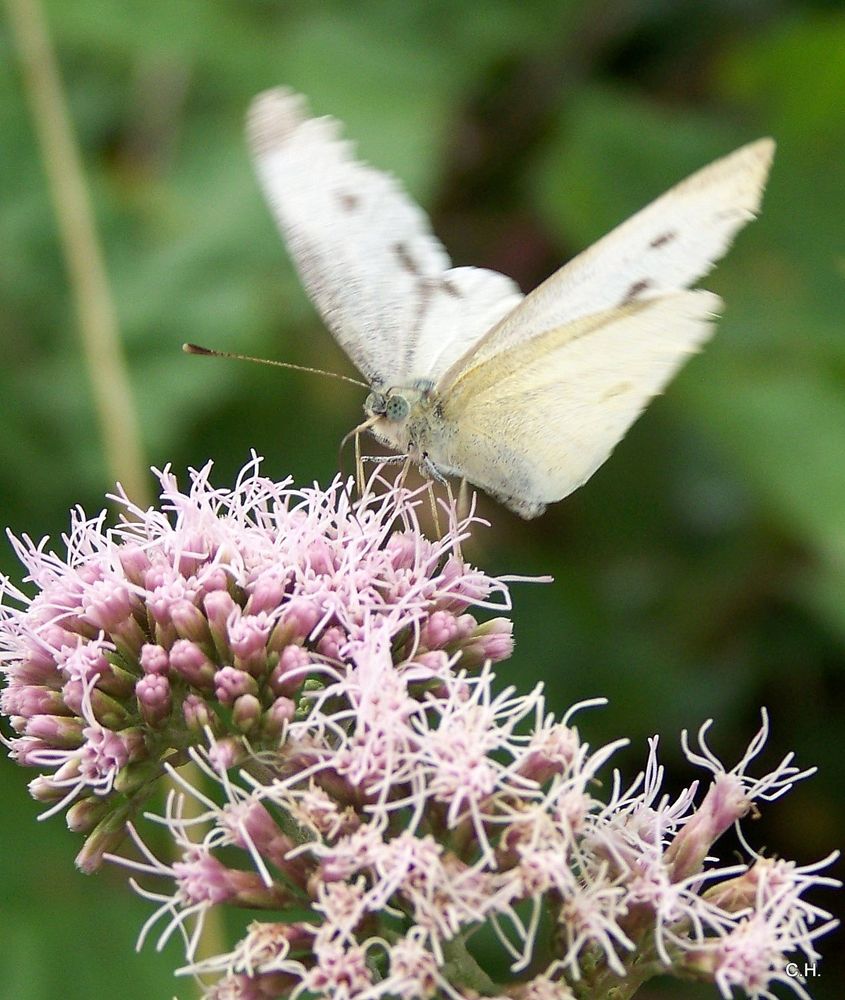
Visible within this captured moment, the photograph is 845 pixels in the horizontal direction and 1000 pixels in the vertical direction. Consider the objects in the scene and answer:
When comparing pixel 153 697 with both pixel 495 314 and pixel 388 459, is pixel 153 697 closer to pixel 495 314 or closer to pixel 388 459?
pixel 388 459

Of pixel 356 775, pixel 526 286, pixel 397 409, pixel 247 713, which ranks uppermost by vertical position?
pixel 526 286

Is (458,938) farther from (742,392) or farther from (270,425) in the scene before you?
(270,425)

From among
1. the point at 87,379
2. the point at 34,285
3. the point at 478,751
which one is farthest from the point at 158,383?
the point at 478,751

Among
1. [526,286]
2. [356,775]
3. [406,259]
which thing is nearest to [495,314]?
[406,259]

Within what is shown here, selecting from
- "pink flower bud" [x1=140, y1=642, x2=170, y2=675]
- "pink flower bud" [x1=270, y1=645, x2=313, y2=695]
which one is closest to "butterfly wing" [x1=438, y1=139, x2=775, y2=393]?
"pink flower bud" [x1=270, y1=645, x2=313, y2=695]

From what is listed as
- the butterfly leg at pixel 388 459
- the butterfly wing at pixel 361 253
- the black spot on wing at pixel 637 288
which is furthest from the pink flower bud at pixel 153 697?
the black spot on wing at pixel 637 288

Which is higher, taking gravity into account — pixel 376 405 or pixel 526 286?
pixel 526 286

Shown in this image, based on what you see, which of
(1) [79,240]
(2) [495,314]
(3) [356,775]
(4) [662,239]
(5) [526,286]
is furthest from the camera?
(5) [526,286]
